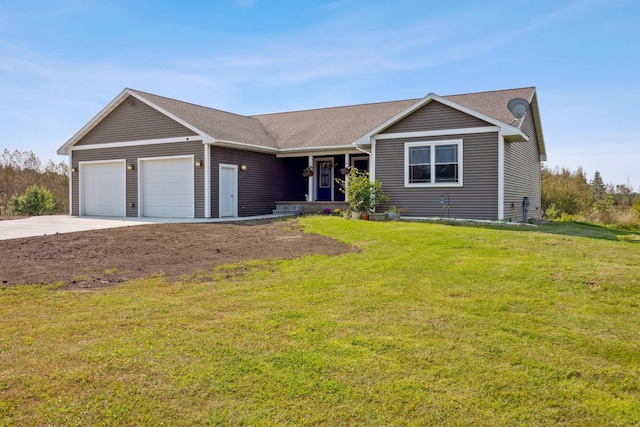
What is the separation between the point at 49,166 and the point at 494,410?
3000 centimetres

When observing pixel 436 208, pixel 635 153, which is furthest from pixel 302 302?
pixel 635 153

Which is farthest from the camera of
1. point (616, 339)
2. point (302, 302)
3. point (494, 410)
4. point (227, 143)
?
point (227, 143)

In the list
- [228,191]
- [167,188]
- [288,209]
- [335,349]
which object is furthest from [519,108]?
[335,349]

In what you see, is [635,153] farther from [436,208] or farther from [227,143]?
[227,143]

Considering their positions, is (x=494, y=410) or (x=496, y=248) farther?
(x=496, y=248)

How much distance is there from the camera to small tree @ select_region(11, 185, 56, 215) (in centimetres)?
2043

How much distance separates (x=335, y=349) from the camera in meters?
3.66

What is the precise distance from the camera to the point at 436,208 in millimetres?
14195

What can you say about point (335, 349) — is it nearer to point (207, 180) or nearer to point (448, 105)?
point (448, 105)

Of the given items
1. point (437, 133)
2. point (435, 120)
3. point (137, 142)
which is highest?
point (435, 120)

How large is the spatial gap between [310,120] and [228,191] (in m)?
6.34

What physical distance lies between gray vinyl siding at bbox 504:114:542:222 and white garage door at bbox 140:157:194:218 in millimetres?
11037

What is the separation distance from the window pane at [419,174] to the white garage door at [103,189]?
1167cm

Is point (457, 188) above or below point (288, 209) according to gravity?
above
